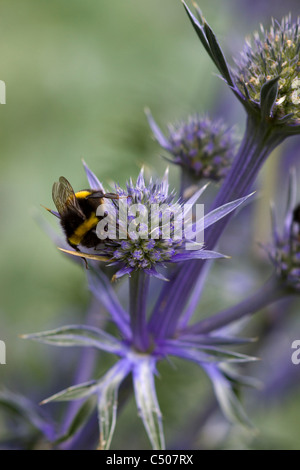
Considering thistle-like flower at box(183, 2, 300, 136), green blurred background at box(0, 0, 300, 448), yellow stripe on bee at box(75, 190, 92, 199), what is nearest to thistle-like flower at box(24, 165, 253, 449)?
yellow stripe on bee at box(75, 190, 92, 199)

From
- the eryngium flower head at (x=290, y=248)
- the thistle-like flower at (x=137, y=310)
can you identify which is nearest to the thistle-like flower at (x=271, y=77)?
the thistle-like flower at (x=137, y=310)

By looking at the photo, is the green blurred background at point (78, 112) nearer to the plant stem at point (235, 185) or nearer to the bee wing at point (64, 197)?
the bee wing at point (64, 197)

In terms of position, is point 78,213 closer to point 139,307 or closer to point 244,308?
point 139,307

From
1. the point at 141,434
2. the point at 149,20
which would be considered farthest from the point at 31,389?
the point at 149,20

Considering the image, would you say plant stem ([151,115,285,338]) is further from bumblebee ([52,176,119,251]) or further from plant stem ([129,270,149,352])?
bumblebee ([52,176,119,251])

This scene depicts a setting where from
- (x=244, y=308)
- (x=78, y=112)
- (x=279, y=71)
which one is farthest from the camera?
(x=78, y=112)

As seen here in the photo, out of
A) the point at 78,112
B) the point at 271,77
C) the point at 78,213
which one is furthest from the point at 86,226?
the point at 78,112
